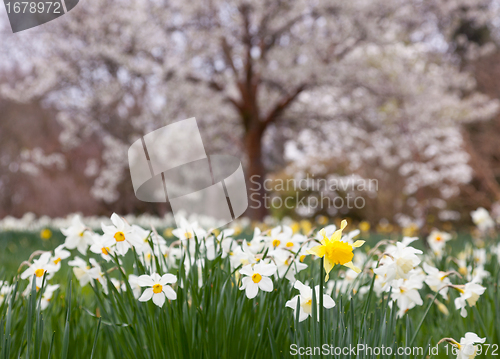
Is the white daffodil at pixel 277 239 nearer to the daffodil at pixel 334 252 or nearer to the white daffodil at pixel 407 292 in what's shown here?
the white daffodil at pixel 407 292

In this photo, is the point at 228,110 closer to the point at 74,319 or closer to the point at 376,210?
the point at 376,210

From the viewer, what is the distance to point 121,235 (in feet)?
3.80

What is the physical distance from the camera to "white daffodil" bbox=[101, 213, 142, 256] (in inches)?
45.1

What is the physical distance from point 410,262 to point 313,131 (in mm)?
8267

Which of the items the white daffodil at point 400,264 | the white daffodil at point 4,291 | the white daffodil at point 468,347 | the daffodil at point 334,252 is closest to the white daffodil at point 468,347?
the white daffodil at point 468,347

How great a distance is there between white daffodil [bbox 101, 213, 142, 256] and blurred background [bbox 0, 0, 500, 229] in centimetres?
653

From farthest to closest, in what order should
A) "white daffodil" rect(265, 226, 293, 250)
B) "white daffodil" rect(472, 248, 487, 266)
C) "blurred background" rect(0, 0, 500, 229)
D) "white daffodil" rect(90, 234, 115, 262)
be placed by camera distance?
"blurred background" rect(0, 0, 500, 229), "white daffodil" rect(472, 248, 487, 266), "white daffodil" rect(265, 226, 293, 250), "white daffodil" rect(90, 234, 115, 262)

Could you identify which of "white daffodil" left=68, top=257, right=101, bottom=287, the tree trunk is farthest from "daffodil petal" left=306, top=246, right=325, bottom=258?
the tree trunk

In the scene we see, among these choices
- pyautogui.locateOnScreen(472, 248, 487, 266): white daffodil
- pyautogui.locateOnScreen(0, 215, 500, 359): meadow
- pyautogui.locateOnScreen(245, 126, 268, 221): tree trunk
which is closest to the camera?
pyautogui.locateOnScreen(0, 215, 500, 359): meadow

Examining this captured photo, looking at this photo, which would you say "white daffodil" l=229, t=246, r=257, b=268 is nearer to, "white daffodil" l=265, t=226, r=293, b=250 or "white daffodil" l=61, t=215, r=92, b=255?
"white daffodil" l=265, t=226, r=293, b=250

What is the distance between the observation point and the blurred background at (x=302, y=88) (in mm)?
7484

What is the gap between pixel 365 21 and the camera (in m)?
7.48

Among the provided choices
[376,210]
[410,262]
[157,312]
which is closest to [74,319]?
[157,312]

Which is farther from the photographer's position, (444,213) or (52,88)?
(444,213)
